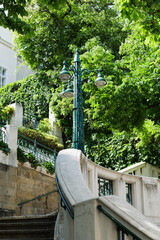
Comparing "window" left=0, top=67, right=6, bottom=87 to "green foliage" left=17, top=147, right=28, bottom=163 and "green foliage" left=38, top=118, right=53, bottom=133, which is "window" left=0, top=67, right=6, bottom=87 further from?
"green foliage" left=17, top=147, right=28, bottom=163

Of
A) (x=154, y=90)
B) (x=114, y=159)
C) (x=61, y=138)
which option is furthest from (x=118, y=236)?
(x=61, y=138)

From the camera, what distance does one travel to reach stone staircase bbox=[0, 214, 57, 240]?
22.6 ft

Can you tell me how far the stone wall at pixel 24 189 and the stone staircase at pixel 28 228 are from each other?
11.0 feet

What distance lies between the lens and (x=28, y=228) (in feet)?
24.2

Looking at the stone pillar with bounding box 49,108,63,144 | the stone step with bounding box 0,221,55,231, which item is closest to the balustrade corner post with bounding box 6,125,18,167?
the stone step with bounding box 0,221,55,231

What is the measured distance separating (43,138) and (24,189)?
6851 millimetres

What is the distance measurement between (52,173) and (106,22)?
40.0 ft

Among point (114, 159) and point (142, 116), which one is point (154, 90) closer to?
point (142, 116)

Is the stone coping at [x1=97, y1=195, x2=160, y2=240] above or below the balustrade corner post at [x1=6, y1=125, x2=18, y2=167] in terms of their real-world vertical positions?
below

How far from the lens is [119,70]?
13719mm

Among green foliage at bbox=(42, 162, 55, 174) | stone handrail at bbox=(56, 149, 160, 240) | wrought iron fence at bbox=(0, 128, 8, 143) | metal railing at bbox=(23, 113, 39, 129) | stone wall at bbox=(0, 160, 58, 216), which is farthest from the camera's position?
metal railing at bbox=(23, 113, 39, 129)

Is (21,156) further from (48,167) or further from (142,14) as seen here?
(142,14)

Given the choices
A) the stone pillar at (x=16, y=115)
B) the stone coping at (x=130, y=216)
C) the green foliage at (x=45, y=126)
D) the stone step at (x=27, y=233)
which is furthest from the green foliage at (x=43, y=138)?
the stone coping at (x=130, y=216)

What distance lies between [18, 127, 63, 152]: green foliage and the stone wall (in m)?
4.53
